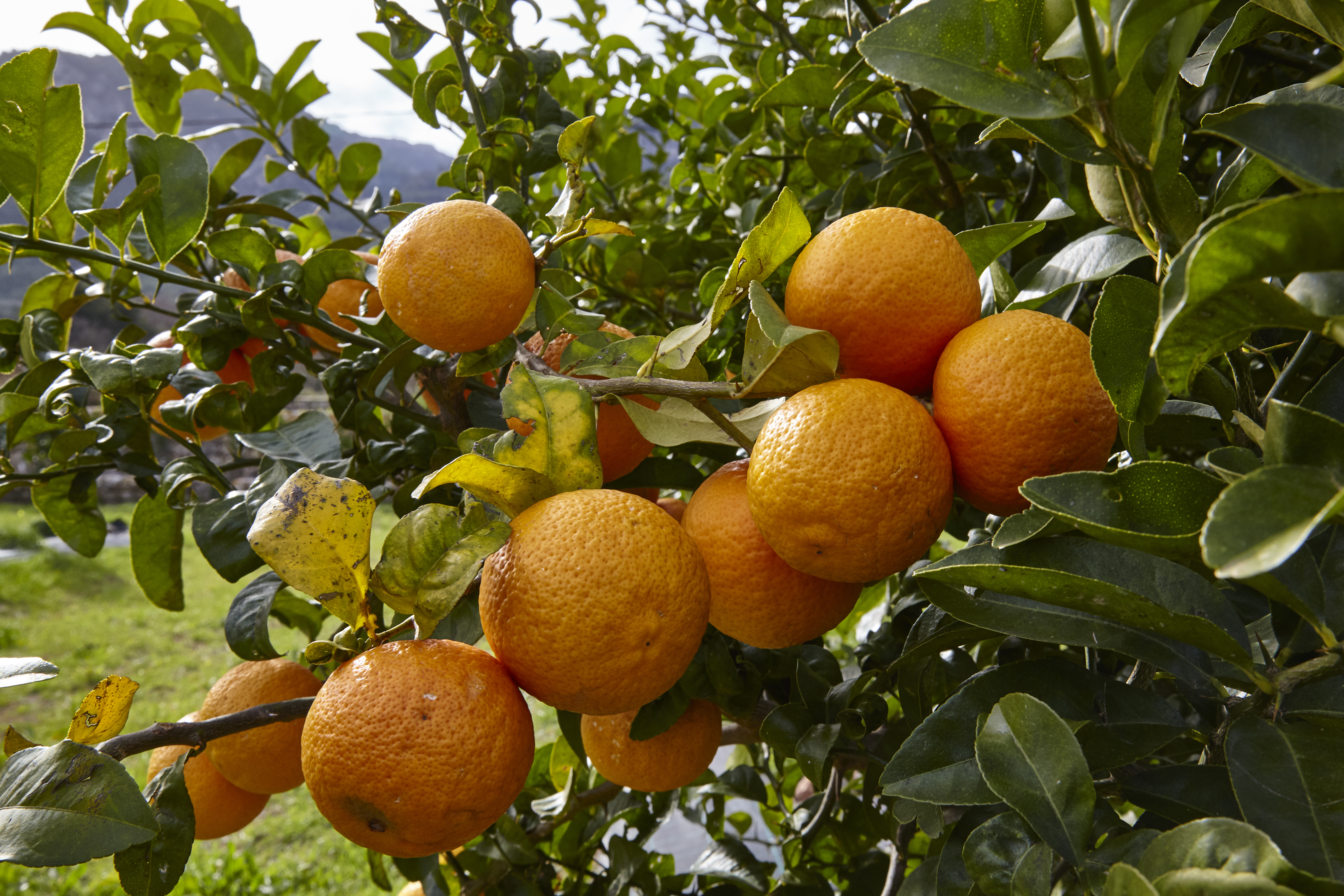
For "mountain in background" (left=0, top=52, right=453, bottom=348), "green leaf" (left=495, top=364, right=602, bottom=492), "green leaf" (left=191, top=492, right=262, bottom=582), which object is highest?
"green leaf" (left=495, top=364, right=602, bottom=492)

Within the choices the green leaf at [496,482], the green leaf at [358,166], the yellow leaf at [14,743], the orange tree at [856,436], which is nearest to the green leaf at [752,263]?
the orange tree at [856,436]

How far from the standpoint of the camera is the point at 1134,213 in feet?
1.27

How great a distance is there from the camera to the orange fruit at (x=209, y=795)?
679 mm

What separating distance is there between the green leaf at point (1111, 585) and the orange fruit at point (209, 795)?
24.5 inches

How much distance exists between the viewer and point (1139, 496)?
352 mm

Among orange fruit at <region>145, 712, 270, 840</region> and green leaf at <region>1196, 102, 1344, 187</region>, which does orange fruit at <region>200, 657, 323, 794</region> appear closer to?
orange fruit at <region>145, 712, 270, 840</region>

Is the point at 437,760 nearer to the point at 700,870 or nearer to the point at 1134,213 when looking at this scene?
the point at 1134,213

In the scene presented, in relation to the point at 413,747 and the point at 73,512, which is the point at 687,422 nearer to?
the point at 413,747

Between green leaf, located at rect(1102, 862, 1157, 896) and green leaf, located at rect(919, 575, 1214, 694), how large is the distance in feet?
0.36

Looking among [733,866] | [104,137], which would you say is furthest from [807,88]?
[104,137]

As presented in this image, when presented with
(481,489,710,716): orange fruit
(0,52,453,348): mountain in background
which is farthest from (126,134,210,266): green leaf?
(0,52,453,348): mountain in background

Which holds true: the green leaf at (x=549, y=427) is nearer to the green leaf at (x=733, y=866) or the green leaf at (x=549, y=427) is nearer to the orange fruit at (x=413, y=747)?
the orange fruit at (x=413, y=747)

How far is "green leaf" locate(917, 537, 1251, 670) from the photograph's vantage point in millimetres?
337

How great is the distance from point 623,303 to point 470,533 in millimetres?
788
